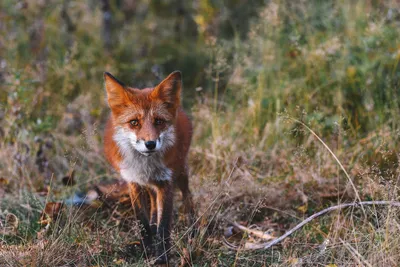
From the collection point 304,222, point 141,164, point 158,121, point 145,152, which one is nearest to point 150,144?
point 145,152

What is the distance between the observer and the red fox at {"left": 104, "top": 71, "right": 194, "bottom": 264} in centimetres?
358

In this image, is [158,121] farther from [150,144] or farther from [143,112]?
[150,144]

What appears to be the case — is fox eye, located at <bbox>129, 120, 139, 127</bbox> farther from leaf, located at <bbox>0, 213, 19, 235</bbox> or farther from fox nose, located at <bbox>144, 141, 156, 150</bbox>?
leaf, located at <bbox>0, 213, 19, 235</bbox>

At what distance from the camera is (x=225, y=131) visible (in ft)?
17.5

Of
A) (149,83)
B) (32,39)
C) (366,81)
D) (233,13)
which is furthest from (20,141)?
(233,13)

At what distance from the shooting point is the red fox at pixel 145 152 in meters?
3.58

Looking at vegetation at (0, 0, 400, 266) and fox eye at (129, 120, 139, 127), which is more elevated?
fox eye at (129, 120, 139, 127)

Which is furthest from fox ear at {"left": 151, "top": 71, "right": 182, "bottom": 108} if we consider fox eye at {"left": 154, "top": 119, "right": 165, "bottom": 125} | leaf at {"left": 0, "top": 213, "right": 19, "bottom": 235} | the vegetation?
leaf at {"left": 0, "top": 213, "right": 19, "bottom": 235}

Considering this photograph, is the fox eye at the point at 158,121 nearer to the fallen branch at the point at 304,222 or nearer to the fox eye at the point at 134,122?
the fox eye at the point at 134,122

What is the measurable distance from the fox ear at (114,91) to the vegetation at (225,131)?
312 millimetres

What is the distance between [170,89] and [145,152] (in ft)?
1.83

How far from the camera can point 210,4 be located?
7938 millimetres

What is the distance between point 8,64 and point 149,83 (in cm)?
177

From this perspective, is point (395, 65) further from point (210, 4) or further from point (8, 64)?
point (8, 64)
